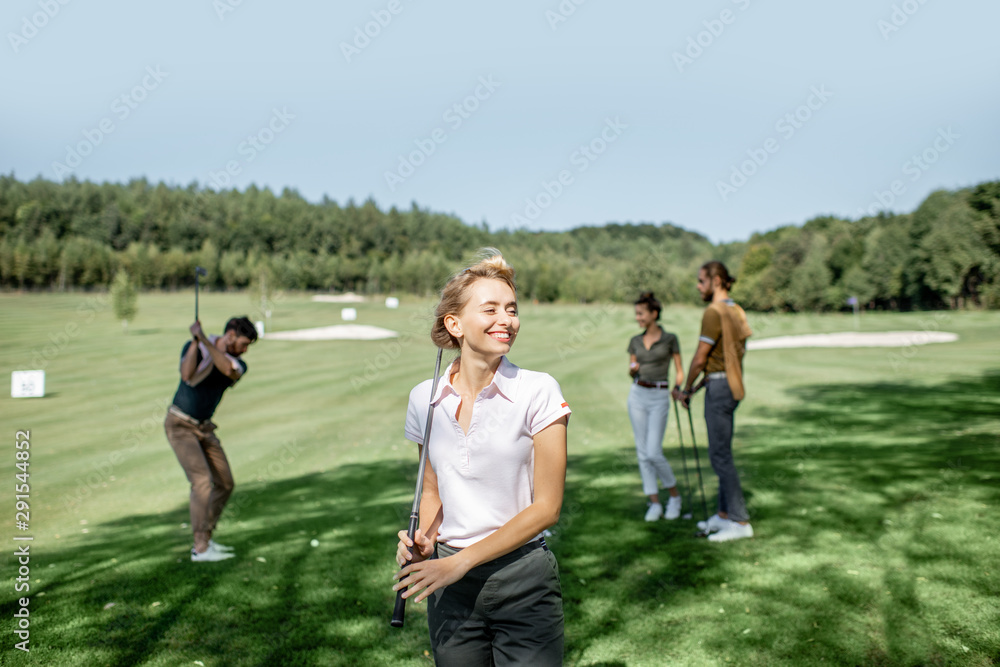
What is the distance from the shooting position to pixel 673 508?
7395 millimetres

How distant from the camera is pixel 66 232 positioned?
119 m

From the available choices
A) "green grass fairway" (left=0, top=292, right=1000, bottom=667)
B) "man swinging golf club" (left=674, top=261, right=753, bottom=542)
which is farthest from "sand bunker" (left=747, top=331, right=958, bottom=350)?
"man swinging golf club" (left=674, top=261, right=753, bottom=542)

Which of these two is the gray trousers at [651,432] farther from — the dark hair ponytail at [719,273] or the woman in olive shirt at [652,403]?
the dark hair ponytail at [719,273]

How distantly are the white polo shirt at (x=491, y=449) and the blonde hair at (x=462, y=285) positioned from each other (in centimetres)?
26

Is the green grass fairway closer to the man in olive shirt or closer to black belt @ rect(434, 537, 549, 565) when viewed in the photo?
the man in olive shirt

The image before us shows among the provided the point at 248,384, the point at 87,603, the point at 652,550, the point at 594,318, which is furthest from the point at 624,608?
the point at 594,318

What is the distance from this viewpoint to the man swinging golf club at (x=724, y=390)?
643 cm

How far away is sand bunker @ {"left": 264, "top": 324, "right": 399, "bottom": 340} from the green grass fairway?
79.4ft

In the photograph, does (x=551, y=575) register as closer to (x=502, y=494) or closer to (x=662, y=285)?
(x=502, y=494)

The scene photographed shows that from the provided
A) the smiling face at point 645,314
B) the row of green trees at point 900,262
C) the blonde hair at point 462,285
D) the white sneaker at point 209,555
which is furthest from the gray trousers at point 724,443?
the row of green trees at point 900,262

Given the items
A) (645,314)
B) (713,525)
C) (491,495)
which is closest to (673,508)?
(713,525)

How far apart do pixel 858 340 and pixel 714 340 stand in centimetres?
3130

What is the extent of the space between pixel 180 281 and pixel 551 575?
11480cm

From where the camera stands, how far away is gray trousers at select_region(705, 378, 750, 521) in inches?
255
